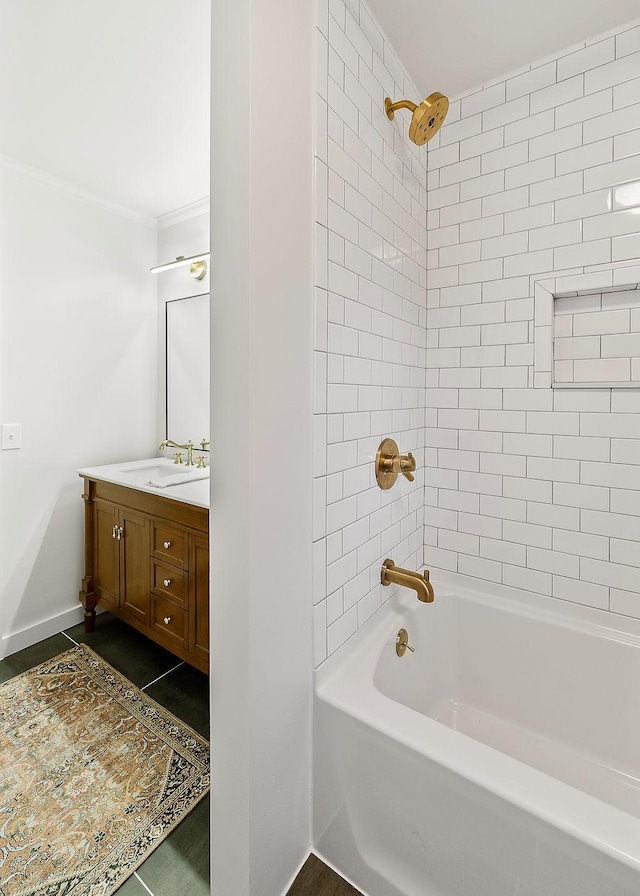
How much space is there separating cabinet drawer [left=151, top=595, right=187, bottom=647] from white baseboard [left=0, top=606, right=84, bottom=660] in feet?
2.71

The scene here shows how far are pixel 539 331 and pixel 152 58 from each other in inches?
68.2

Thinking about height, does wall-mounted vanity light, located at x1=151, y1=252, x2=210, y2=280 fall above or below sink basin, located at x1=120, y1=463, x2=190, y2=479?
above

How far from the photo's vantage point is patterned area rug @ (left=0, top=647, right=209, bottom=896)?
1.22 m

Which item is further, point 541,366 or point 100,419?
point 100,419

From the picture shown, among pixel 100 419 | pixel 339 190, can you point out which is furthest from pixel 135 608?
pixel 339 190

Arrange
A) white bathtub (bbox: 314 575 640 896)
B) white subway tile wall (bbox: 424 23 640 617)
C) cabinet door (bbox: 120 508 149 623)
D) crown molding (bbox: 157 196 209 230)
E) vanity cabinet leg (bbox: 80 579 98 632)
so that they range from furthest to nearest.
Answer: crown molding (bbox: 157 196 209 230) → vanity cabinet leg (bbox: 80 579 98 632) → cabinet door (bbox: 120 508 149 623) → white subway tile wall (bbox: 424 23 640 617) → white bathtub (bbox: 314 575 640 896)

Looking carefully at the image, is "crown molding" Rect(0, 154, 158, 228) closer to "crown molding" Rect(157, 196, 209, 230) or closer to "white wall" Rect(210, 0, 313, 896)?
"crown molding" Rect(157, 196, 209, 230)

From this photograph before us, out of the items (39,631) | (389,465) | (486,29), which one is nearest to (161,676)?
(39,631)

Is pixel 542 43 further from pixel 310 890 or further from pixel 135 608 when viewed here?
pixel 135 608

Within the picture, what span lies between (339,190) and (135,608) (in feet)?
7.01

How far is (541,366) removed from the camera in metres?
1.50

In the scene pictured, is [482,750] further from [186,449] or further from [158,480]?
[186,449]

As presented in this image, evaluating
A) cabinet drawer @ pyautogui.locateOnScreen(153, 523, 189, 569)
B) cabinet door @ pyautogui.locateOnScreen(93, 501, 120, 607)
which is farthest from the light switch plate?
cabinet drawer @ pyautogui.locateOnScreen(153, 523, 189, 569)

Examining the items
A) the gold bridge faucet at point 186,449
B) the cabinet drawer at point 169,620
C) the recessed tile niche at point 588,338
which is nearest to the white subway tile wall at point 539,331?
the recessed tile niche at point 588,338
